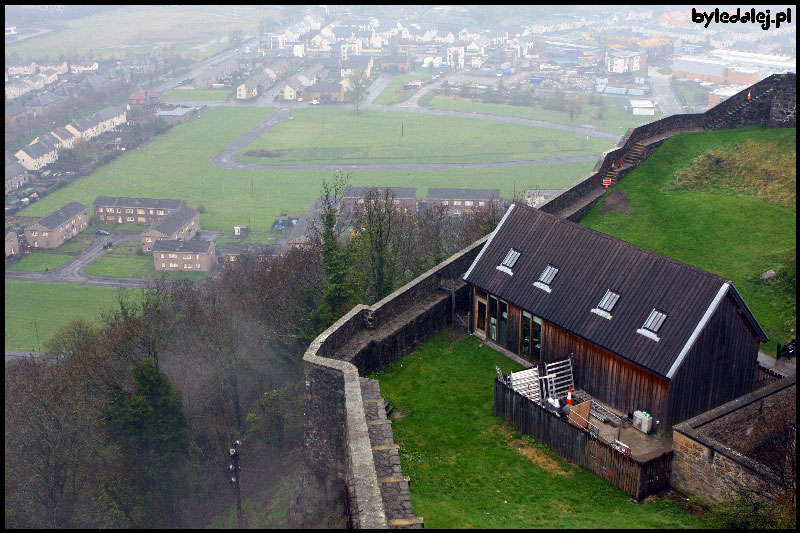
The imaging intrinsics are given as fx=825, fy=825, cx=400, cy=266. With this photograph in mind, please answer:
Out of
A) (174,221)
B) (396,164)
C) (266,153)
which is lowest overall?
(174,221)

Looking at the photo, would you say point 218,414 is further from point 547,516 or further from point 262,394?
point 547,516

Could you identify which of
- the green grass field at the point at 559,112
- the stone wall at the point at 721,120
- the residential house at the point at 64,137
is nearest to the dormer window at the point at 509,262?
the stone wall at the point at 721,120

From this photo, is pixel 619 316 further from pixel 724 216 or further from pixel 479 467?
pixel 724 216

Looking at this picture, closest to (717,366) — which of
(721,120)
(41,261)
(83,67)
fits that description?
(721,120)

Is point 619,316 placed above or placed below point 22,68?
below

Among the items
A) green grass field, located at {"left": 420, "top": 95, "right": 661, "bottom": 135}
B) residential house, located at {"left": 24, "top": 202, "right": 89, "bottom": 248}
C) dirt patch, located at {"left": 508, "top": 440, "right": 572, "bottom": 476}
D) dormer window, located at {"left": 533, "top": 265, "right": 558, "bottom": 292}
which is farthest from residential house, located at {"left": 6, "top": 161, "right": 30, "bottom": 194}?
dirt patch, located at {"left": 508, "top": 440, "right": 572, "bottom": 476}

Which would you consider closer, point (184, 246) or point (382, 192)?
point (382, 192)

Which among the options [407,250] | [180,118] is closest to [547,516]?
[407,250]
